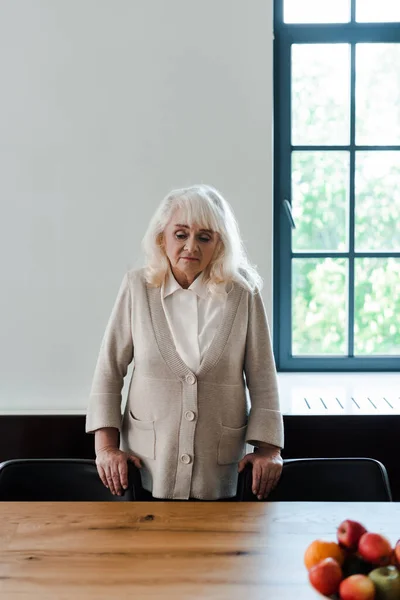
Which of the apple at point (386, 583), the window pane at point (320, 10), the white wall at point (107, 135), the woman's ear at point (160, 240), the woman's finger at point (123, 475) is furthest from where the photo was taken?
the window pane at point (320, 10)

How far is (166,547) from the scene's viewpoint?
5.22ft

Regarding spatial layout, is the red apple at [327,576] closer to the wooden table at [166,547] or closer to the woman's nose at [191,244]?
the wooden table at [166,547]

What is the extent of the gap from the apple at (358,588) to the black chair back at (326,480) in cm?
83

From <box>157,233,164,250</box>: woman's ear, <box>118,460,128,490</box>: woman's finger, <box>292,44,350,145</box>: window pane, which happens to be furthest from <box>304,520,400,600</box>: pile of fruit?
<box>292,44,350,145</box>: window pane

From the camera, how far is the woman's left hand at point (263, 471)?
207 centimetres

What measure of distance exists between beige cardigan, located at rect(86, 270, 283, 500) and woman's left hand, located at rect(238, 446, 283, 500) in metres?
0.06

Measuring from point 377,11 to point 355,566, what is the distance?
98.8 inches

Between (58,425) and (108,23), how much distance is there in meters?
1.58

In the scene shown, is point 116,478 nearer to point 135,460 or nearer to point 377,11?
point 135,460

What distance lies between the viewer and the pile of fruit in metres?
1.28

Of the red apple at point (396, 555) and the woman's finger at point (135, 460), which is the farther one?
the woman's finger at point (135, 460)

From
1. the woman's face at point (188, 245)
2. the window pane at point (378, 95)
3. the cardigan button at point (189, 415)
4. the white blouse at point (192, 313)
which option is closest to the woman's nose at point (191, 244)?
the woman's face at point (188, 245)

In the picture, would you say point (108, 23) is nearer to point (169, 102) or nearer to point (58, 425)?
point (169, 102)

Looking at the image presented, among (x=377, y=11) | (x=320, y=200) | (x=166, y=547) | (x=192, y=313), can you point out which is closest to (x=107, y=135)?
(x=320, y=200)
